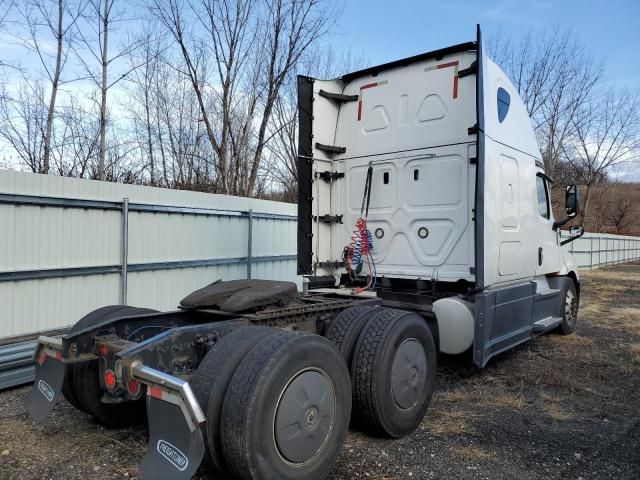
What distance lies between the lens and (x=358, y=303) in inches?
181

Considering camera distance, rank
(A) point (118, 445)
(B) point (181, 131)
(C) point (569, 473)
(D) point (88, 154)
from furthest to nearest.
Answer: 1. (B) point (181, 131)
2. (D) point (88, 154)
3. (A) point (118, 445)
4. (C) point (569, 473)

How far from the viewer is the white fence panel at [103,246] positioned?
5.46 meters

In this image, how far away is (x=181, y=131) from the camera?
1727 centimetres

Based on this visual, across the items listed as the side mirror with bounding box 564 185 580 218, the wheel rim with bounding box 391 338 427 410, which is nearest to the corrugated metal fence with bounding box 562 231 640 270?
the side mirror with bounding box 564 185 580 218

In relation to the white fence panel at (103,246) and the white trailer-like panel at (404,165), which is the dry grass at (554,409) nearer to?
the white trailer-like panel at (404,165)

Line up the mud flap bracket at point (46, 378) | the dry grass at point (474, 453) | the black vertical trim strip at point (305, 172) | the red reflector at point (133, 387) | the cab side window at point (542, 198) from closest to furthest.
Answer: the red reflector at point (133, 387)
the mud flap bracket at point (46, 378)
the dry grass at point (474, 453)
the black vertical trim strip at point (305, 172)
the cab side window at point (542, 198)

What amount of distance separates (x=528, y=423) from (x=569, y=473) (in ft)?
3.02

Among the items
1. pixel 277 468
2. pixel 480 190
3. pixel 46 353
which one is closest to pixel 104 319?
pixel 46 353

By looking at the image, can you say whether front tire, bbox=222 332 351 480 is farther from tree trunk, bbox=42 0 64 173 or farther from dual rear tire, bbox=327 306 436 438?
tree trunk, bbox=42 0 64 173

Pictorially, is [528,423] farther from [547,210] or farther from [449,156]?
[547,210]

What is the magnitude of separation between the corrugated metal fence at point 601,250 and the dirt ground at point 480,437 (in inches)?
584

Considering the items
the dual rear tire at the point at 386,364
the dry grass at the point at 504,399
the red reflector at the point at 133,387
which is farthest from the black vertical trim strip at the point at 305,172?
the red reflector at the point at 133,387

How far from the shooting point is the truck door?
21.2ft

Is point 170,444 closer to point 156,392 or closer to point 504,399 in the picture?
point 156,392
